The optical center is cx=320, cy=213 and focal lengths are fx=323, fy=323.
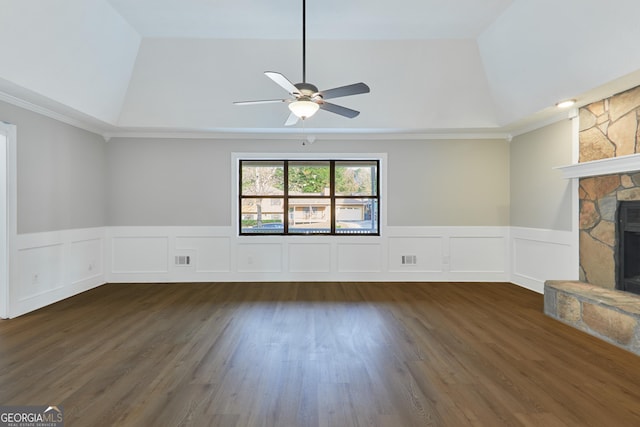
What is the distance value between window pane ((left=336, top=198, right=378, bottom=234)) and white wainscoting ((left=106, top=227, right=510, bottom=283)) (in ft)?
0.87

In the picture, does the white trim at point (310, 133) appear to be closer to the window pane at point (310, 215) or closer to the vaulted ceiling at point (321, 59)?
the vaulted ceiling at point (321, 59)

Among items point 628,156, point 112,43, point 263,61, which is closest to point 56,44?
point 112,43

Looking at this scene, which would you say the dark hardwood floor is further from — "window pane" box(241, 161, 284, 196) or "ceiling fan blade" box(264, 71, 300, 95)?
"ceiling fan blade" box(264, 71, 300, 95)

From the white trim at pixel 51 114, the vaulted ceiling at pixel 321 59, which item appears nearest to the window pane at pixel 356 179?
the vaulted ceiling at pixel 321 59

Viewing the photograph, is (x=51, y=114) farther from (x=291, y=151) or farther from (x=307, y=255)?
(x=307, y=255)

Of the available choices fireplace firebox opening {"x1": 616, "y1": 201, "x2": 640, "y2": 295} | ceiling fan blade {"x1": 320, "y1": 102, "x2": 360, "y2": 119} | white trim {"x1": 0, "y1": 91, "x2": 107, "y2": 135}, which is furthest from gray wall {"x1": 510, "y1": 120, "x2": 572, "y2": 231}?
white trim {"x1": 0, "y1": 91, "x2": 107, "y2": 135}

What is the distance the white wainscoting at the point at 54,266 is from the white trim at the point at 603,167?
684 centimetres

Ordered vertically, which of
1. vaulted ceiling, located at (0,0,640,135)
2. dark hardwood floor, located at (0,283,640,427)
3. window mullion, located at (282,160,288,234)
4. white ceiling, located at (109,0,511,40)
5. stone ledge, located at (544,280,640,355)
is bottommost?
dark hardwood floor, located at (0,283,640,427)

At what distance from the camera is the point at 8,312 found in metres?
3.78

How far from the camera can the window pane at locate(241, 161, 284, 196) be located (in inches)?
234

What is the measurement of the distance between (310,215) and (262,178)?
1.12 metres

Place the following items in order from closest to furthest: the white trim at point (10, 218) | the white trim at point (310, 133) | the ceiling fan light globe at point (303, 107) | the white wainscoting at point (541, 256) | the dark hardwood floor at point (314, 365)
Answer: the dark hardwood floor at point (314, 365)
the ceiling fan light globe at point (303, 107)
the white trim at point (10, 218)
the white wainscoting at point (541, 256)
the white trim at point (310, 133)

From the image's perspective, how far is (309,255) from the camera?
18.9 feet

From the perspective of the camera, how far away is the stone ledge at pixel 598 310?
2936 millimetres
